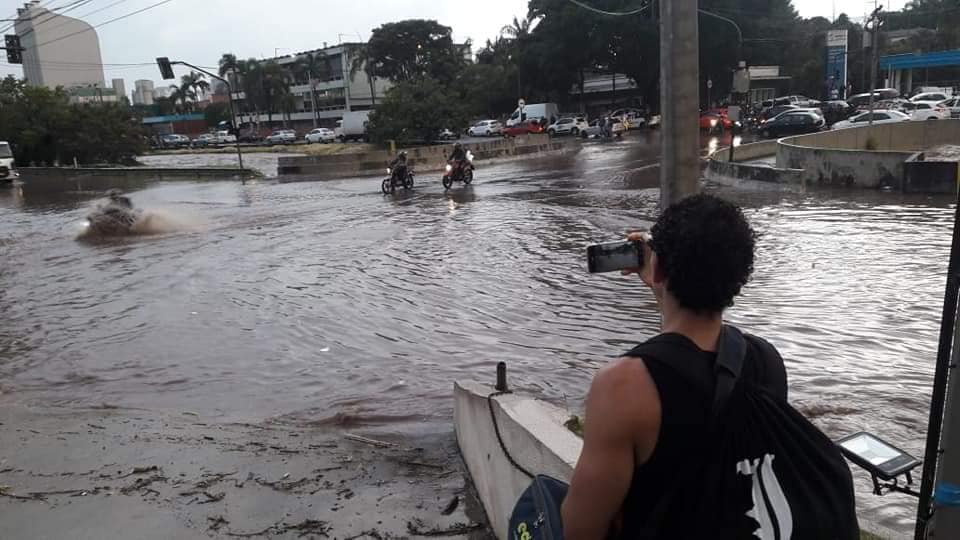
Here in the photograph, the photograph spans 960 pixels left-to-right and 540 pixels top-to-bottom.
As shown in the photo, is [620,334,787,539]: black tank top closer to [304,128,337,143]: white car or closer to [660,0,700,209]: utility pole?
[660,0,700,209]: utility pole

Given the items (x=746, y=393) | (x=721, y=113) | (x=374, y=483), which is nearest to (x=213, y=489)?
(x=374, y=483)

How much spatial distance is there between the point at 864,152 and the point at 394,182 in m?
13.8

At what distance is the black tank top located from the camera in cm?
155

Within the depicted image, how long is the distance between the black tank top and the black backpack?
0.5 inches

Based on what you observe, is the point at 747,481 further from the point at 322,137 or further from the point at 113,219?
the point at 322,137

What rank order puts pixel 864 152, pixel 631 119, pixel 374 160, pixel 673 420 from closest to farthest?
pixel 673 420 → pixel 864 152 → pixel 374 160 → pixel 631 119

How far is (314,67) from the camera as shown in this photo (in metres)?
110

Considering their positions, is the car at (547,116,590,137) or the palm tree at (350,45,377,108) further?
the palm tree at (350,45,377,108)

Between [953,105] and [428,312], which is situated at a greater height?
[953,105]

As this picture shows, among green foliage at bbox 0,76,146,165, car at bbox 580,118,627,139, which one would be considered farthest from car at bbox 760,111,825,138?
green foliage at bbox 0,76,146,165

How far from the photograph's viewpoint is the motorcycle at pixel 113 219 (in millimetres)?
17906

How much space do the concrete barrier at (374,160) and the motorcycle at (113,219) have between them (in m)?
14.9

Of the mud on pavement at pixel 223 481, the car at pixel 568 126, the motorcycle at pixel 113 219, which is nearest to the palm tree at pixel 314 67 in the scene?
the car at pixel 568 126

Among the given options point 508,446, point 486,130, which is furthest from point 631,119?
point 508,446
